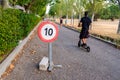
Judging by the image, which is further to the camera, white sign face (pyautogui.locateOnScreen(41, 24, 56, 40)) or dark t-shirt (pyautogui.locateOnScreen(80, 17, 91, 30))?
dark t-shirt (pyautogui.locateOnScreen(80, 17, 91, 30))

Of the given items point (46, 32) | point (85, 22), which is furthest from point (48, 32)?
point (85, 22)

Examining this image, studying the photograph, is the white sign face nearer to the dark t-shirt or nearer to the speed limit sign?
the speed limit sign

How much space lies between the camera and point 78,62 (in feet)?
30.1

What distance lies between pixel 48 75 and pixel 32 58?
2515 mm

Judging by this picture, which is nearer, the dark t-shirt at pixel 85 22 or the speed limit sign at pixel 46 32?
the speed limit sign at pixel 46 32

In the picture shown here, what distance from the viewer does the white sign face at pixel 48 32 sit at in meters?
7.65

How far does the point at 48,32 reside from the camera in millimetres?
7660

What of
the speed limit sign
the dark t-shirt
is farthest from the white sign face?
the dark t-shirt

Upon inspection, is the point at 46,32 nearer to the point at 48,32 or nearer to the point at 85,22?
the point at 48,32

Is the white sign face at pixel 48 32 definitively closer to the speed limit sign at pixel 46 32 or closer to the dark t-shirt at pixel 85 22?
the speed limit sign at pixel 46 32

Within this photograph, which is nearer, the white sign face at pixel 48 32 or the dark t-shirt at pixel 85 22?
the white sign face at pixel 48 32

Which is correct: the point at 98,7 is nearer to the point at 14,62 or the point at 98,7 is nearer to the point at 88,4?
the point at 88,4

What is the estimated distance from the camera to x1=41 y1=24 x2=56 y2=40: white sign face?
7.65m

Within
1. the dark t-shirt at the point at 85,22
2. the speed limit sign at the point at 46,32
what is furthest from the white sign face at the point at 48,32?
the dark t-shirt at the point at 85,22
